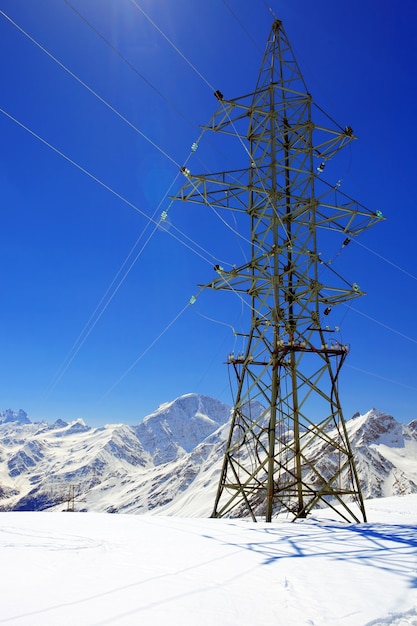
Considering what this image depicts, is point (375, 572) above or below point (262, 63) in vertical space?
below

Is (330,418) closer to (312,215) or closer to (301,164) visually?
(312,215)

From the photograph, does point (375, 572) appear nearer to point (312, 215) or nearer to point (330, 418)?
point (330, 418)

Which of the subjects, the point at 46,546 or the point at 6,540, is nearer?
the point at 46,546

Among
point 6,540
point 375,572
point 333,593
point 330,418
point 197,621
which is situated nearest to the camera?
point 197,621

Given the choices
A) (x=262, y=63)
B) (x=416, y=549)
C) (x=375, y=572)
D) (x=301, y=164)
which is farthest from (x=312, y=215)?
(x=375, y=572)

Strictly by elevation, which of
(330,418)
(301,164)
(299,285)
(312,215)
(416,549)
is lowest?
(416,549)

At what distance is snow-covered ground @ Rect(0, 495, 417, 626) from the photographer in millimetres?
5332

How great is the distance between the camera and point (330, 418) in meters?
22.6

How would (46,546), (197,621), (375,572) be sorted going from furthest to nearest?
(46,546), (375,572), (197,621)

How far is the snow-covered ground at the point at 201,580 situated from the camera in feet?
17.5

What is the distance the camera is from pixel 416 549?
9859mm

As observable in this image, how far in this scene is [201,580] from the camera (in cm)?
683

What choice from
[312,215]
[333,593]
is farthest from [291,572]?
[312,215]

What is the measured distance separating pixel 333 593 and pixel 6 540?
6965 millimetres
